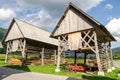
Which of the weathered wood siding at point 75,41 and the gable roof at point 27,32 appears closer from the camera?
the weathered wood siding at point 75,41

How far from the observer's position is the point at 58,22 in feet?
84.9

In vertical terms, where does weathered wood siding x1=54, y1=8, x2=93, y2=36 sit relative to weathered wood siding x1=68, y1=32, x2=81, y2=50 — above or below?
above

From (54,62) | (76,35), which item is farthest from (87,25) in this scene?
(54,62)

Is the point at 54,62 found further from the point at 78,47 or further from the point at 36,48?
the point at 78,47

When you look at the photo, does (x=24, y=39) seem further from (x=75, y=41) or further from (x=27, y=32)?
(x=75, y=41)

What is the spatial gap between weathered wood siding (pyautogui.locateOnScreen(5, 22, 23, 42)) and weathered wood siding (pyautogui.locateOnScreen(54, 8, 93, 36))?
10679 mm

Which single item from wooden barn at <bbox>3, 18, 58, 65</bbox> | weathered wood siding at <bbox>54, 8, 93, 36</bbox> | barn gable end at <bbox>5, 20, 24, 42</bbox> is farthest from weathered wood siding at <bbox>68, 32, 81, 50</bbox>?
barn gable end at <bbox>5, 20, 24, 42</bbox>

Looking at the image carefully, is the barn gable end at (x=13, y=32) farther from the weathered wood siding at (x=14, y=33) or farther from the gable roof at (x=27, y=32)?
the gable roof at (x=27, y=32)

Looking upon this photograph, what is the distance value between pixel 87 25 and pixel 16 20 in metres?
17.5

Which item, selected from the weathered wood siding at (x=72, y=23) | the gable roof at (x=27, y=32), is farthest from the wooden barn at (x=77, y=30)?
the gable roof at (x=27, y=32)

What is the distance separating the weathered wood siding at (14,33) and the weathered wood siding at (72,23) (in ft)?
35.0

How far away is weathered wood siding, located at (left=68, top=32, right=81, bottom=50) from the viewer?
23609 mm

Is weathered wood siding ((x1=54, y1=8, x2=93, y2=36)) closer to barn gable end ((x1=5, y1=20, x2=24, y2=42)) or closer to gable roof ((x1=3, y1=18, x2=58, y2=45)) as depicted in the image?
gable roof ((x1=3, y1=18, x2=58, y2=45))

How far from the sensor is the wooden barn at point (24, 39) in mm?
34094
